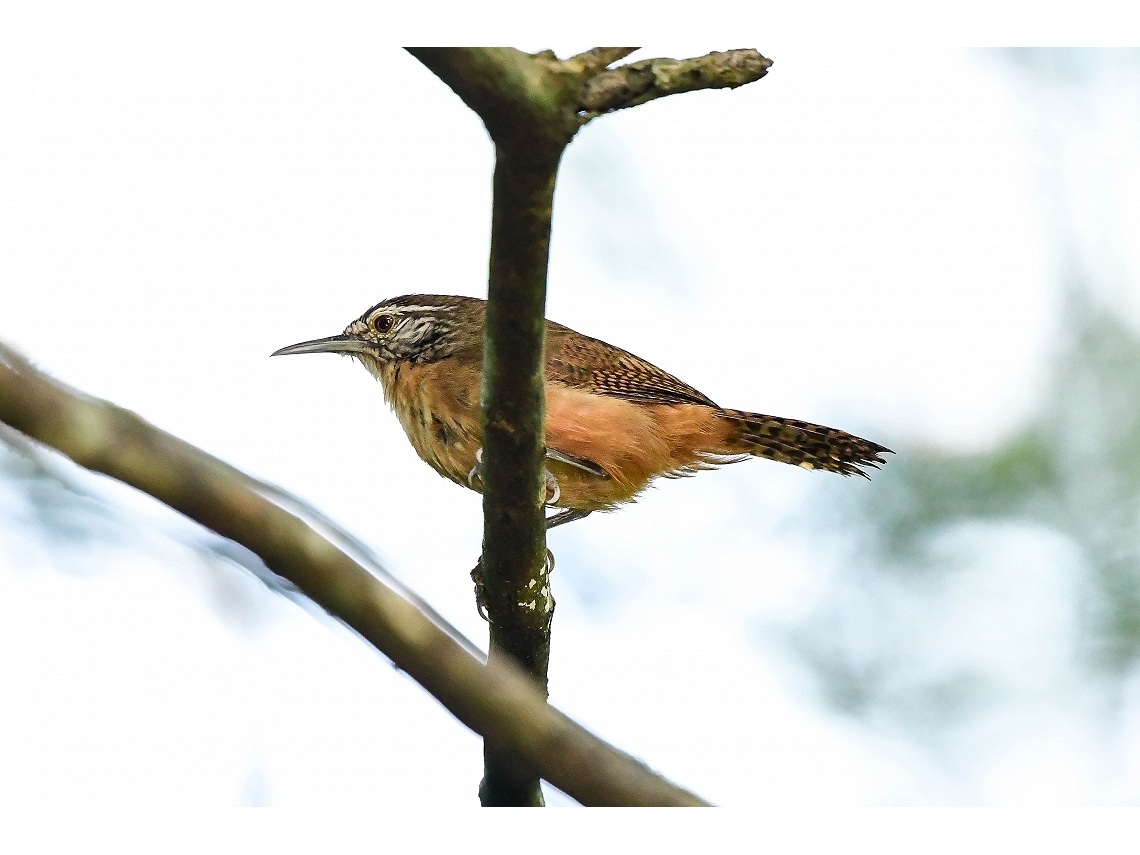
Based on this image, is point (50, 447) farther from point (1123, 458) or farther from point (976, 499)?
point (1123, 458)

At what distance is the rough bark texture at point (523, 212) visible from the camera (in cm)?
251

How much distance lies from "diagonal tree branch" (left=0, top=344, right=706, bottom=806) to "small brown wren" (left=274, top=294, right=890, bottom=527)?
2.35 m

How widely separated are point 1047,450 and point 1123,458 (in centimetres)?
32

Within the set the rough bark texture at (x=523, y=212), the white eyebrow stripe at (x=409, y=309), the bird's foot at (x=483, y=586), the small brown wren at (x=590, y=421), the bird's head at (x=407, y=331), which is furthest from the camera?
the white eyebrow stripe at (x=409, y=309)

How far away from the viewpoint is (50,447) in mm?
1859

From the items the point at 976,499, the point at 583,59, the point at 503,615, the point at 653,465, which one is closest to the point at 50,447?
the point at 583,59

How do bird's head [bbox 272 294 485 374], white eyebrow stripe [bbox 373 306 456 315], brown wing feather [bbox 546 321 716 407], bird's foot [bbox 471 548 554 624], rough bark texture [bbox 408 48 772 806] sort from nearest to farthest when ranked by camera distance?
rough bark texture [bbox 408 48 772 806] < bird's foot [bbox 471 548 554 624] < brown wing feather [bbox 546 321 716 407] < bird's head [bbox 272 294 485 374] < white eyebrow stripe [bbox 373 306 456 315]

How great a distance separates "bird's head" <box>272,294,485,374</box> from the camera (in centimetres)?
560

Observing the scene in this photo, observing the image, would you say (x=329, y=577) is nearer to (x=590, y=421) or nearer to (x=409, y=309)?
(x=590, y=421)

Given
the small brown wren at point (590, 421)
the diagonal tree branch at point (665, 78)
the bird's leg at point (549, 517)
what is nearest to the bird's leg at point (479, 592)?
the bird's leg at point (549, 517)

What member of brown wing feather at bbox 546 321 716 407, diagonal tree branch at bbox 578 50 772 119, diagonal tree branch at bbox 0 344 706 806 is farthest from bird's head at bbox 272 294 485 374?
diagonal tree branch at bbox 0 344 706 806

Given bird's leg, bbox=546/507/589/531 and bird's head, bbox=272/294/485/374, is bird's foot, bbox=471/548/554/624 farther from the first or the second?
bird's head, bbox=272/294/485/374

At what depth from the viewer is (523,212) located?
269 cm

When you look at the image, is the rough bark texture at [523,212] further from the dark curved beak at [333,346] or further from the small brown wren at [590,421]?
the dark curved beak at [333,346]
